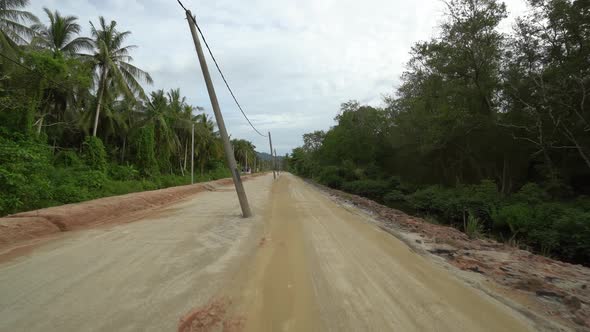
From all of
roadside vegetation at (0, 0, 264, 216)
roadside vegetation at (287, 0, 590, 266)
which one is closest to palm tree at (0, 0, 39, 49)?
roadside vegetation at (0, 0, 264, 216)

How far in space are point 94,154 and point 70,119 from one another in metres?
6.36

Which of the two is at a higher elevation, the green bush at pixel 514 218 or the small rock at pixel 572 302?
the small rock at pixel 572 302

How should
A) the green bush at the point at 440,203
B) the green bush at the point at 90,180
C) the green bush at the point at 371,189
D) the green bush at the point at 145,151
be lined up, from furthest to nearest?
1. the green bush at the point at 371,189
2. the green bush at the point at 145,151
3. the green bush at the point at 440,203
4. the green bush at the point at 90,180

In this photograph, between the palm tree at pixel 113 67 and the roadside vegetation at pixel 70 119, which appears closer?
the roadside vegetation at pixel 70 119

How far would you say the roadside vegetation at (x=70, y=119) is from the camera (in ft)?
33.0

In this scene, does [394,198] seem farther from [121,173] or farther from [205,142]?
[205,142]

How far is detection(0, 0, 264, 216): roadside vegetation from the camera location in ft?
33.0

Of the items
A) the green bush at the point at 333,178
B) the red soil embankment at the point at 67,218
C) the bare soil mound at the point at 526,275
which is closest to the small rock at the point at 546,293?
the bare soil mound at the point at 526,275

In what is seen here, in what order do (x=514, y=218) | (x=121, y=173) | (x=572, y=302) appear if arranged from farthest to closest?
(x=121, y=173) < (x=514, y=218) < (x=572, y=302)

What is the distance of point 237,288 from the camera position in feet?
11.7

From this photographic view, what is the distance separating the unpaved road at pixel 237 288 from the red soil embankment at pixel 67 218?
77 centimetres

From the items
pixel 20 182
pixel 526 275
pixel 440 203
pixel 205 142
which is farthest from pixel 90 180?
pixel 205 142

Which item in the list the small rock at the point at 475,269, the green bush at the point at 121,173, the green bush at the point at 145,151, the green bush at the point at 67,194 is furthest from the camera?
the green bush at the point at 145,151

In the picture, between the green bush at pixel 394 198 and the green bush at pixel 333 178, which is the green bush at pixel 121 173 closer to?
the green bush at pixel 394 198
